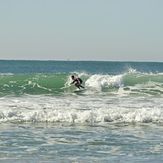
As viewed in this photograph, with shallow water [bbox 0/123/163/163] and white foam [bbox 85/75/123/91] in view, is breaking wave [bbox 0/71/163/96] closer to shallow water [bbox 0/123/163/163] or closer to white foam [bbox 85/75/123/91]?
white foam [bbox 85/75/123/91]

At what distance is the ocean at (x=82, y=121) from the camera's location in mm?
11109

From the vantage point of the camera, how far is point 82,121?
645 inches

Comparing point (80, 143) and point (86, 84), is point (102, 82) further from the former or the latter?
point (80, 143)

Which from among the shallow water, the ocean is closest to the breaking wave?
the ocean

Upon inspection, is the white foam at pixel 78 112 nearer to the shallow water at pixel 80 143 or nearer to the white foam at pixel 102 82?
A: the shallow water at pixel 80 143

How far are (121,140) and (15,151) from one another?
9.10ft

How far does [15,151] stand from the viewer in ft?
36.9

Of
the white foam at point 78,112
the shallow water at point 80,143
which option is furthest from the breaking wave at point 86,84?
the shallow water at point 80,143

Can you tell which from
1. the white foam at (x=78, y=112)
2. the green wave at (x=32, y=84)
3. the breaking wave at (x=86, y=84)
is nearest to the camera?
the white foam at (x=78, y=112)

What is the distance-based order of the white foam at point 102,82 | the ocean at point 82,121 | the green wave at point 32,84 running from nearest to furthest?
the ocean at point 82,121
the green wave at point 32,84
the white foam at point 102,82

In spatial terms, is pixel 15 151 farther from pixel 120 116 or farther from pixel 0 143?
pixel 120 116

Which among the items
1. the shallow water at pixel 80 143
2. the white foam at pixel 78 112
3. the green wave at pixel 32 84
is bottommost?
the shallow water at pixel 80 143

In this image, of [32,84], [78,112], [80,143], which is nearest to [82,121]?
[78,112]

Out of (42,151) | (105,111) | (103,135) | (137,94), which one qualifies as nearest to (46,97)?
(137,94)
